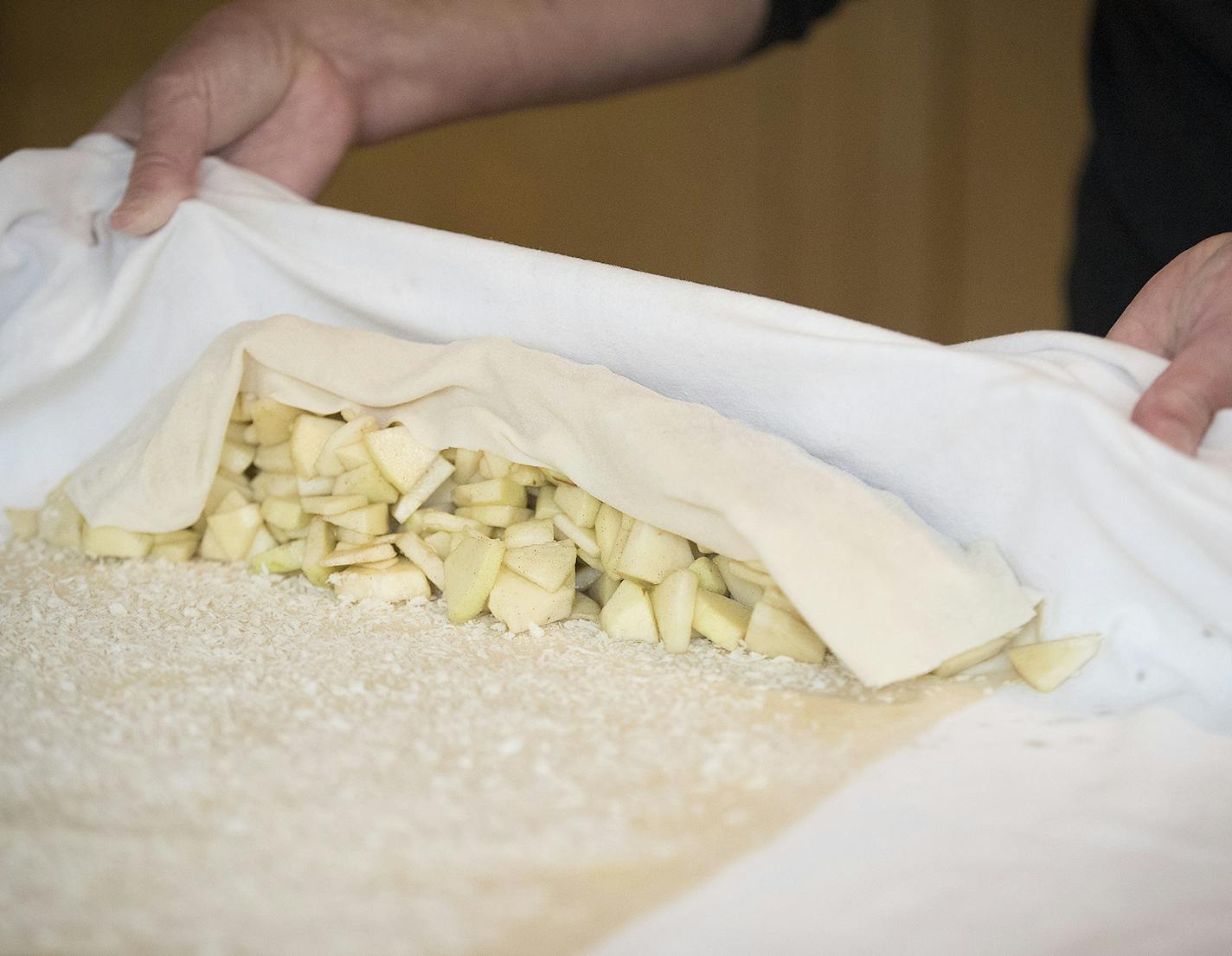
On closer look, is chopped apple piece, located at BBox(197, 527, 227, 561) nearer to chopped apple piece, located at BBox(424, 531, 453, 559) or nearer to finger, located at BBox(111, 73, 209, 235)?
chopped apple piece, located at BBox(424, 531, 453, 559)

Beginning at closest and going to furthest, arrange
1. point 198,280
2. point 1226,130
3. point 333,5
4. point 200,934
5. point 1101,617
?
point 200,934, point 1101,617, point 198,280, point 1226,130, point 333,5

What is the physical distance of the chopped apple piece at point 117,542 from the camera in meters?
0.93

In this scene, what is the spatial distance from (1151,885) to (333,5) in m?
1.23

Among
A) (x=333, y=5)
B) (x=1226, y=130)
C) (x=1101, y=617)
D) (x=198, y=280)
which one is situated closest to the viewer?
(x=1101, y=617)

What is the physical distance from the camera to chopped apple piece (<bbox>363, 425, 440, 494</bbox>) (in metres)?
0.86

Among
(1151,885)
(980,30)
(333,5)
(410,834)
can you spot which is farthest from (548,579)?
(980,30)

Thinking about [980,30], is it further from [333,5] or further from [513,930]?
[513,930]

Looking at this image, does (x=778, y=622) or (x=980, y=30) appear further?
(x=980, y=30)

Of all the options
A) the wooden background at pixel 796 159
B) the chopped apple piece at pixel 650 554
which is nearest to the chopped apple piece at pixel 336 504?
the chopped apple piece at pixel 650 554

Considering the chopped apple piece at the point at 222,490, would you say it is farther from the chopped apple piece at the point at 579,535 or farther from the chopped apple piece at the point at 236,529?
the chopped apple piece at the point at 579,535

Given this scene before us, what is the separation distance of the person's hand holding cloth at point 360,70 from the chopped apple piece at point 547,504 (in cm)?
48

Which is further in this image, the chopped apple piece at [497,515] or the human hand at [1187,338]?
the chopped apple piece at [497,515]

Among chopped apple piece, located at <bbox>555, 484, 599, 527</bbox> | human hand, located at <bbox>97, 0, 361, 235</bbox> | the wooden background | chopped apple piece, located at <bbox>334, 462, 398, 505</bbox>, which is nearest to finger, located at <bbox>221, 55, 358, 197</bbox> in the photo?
human hand, located at <bbox>97, 0, 361, 235</bbox>

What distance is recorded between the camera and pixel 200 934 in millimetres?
442
